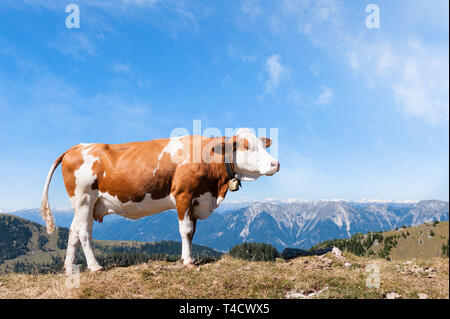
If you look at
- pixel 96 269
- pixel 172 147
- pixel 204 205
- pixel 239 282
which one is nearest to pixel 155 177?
pixel 172 147

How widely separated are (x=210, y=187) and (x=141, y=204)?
216cm

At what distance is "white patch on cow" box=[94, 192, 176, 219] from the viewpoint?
32.0 ft

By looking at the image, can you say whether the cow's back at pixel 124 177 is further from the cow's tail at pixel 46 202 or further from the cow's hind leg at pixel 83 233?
the cow's tail at pixel 46 202

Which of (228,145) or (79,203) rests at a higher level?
(228,145)

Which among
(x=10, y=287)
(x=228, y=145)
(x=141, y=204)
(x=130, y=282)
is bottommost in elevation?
(x=10, y=287)

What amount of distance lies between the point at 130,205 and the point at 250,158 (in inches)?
157

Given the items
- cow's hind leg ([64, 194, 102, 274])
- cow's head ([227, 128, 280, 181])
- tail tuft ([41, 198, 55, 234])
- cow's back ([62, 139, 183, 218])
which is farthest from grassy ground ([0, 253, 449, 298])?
cow's head ([227, 128, 280, 181])

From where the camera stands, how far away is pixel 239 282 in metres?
7.77

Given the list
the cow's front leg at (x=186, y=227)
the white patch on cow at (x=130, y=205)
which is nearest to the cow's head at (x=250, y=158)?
A: the cow's front leg at (x=186, y=227)

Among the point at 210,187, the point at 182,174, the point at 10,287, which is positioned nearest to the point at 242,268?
the point at 210,187

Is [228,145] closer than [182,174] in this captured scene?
No
